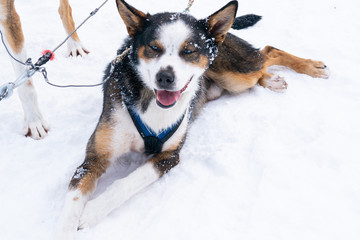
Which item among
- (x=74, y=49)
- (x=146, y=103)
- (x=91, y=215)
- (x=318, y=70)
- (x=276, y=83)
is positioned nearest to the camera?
(x=91, y=215)

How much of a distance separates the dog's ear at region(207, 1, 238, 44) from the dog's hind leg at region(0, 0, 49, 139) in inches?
60.0

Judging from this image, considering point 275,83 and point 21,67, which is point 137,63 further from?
point 275,83

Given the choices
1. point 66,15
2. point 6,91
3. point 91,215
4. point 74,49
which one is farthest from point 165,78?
point 66,15

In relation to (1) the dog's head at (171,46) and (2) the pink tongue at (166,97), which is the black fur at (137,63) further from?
(2) the pink tongue at (166,97)

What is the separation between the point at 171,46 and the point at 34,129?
4.68ft

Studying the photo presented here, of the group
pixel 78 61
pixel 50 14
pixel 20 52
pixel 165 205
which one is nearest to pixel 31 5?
pixel 50 14

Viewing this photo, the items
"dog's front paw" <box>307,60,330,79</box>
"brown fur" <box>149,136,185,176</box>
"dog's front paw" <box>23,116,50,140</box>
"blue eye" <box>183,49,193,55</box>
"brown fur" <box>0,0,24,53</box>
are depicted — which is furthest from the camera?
"dog's front paw" <box>307,60,330,79</box>

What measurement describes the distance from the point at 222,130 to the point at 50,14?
12.1 ft

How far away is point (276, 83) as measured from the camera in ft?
10.6

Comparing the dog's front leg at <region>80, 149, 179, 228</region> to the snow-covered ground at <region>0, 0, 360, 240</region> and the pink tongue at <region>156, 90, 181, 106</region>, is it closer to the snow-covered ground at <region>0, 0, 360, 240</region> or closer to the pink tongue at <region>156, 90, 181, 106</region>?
the snow-covered ground at <region>0, 0, 360, 240</region>

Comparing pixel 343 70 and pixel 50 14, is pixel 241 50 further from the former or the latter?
pixel 50 14

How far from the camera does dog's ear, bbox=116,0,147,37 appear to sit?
6.89 feet

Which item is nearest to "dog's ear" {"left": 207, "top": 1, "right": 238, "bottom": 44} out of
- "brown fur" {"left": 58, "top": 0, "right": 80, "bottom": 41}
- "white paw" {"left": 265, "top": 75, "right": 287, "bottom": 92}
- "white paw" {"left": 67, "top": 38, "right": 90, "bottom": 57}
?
"white paw" {"left": 265, "top": 75, "right": 287, "bottom": 92}

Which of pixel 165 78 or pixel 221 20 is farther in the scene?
pixel 221 20
